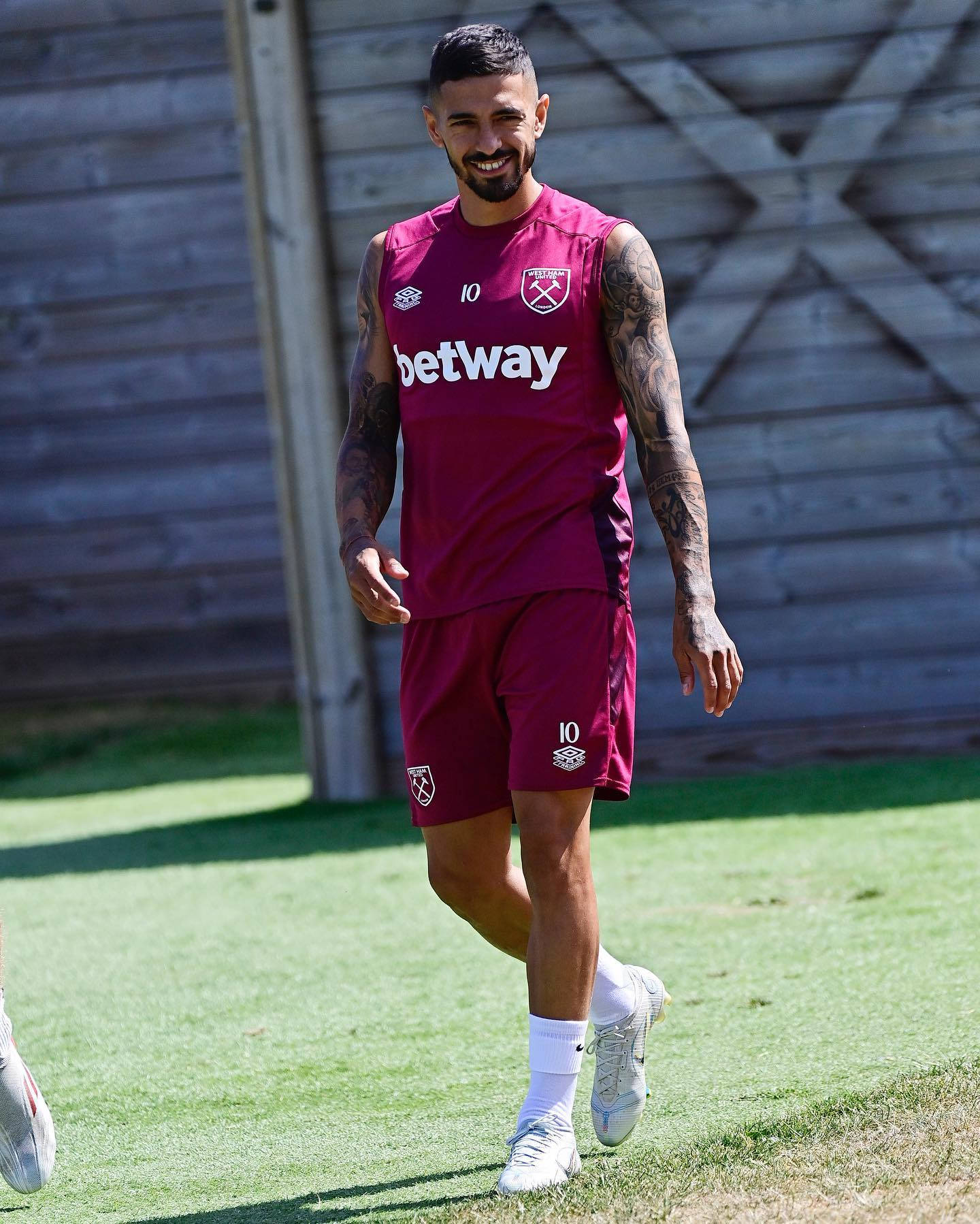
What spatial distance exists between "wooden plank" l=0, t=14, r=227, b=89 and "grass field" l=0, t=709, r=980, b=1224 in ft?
17.3

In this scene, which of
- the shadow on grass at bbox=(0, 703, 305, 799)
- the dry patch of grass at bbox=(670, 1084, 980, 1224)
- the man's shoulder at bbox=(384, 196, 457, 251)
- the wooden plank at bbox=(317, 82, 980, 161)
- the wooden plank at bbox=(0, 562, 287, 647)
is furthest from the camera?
the wooden plank at bbox=(0, 562, 287, 647)

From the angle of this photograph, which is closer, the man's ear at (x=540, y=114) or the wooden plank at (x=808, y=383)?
the man's ear at (x=540, y=114)

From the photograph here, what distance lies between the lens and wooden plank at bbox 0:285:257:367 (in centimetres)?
1050

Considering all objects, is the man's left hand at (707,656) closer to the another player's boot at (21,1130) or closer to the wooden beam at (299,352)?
the another player's boot at (21,1130)

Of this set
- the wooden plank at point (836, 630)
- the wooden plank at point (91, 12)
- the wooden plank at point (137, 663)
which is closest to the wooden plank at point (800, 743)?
the wooden plank at point (836, 630)

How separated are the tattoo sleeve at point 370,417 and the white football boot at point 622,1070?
3.33 feet

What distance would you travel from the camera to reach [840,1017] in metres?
3.67

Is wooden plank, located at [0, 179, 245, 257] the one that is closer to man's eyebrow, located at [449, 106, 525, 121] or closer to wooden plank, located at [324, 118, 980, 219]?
wooden plank, located at [324, 118, 980, 219]

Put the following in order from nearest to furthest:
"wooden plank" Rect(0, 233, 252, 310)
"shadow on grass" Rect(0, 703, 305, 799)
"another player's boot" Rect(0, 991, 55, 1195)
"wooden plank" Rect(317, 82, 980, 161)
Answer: "another player's boot" Rect(0, 991, 55, 1195) < "wooden plank" Rect(317, 82, 980, 161) < "shadow on grass" Rect(0, 703, 305, 799) < "wooden plank" Rect(0, 233, 252, 310)

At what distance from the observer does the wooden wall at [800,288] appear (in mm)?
7109

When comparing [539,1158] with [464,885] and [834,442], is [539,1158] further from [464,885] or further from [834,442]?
[834,442]

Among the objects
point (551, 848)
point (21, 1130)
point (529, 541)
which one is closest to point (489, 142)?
point (529, 541)

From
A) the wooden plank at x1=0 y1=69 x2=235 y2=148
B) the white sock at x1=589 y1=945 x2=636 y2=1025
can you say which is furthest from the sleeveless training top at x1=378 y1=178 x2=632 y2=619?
the wooden plank at x1=0 y1=69 x2=235 y2=148

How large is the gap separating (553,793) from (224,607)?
26.3 ft
